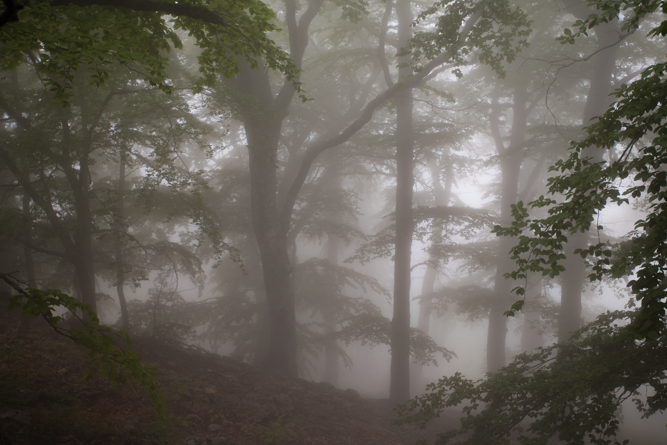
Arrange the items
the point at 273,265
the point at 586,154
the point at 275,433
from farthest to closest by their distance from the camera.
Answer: the point at 586,154
the point at 273,265
the point at 275,433

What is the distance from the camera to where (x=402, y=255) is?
1210 cm

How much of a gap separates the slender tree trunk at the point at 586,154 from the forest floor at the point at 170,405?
19.7ft

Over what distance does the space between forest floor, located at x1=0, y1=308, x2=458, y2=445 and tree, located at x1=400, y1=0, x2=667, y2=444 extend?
1.95 m

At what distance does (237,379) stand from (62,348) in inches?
133

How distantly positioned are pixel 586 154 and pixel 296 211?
9.92m

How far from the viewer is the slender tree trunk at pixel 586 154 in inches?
444

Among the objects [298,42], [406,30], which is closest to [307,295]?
[298,42]

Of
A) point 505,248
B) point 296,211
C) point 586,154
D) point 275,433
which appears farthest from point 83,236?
point 505,248

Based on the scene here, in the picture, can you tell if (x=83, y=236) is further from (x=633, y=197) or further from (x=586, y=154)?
(x=586, y=154)

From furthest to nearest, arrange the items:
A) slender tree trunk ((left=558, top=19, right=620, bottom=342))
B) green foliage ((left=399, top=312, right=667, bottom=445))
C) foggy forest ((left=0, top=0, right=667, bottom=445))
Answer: slender tree trunk ((left=558, top=19, right=620, bottom=342)) < green foliage ((left=399, top=312, right=667, bottom=445)) < foggy forest ((left=0, top=0, right=667, bottom=445))

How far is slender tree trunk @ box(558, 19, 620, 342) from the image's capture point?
11.3m

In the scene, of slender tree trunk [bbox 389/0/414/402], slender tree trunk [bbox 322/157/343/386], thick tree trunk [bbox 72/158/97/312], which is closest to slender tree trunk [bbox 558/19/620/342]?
slender tree trunk [bbox 389/0/414/402]

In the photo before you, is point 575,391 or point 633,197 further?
point 575,391

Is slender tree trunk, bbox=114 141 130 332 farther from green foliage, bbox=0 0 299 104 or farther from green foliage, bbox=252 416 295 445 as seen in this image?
green foliage, bbox=252 416 295 445
